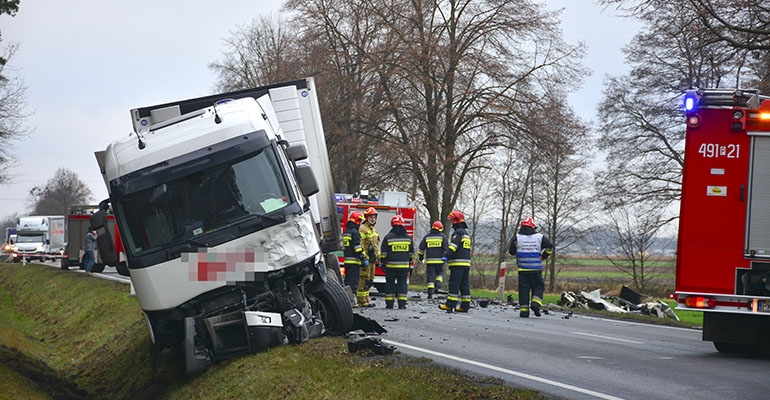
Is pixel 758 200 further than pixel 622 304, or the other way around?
pixel 622 304

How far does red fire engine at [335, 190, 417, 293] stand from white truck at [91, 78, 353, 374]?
50.9 ft

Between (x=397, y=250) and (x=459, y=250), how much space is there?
1489 millimetres

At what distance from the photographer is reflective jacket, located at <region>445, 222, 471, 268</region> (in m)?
17.6

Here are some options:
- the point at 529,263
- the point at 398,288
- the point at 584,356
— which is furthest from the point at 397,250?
the point at 584,356

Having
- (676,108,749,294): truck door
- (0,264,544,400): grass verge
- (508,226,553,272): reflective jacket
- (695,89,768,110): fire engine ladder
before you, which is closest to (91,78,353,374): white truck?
(0,264,544,400): grass verge

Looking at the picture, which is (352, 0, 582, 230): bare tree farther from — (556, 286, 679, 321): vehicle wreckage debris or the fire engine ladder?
the fire engine ladder

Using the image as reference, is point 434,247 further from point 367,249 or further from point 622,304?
point 622,304

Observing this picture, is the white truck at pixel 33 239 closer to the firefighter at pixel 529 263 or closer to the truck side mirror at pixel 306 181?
the firefighter at pixel 529 263

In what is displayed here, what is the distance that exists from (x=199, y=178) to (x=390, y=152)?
22.5 metres

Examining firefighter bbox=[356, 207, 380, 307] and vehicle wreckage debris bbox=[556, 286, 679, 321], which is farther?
vehicle wreckage debris bbox=[556, 286, 679, 321]

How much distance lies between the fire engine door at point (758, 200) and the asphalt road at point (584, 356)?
4.43ft

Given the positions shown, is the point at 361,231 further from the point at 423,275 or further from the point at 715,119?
the point at 423,275

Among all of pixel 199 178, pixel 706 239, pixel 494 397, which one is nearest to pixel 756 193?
pixel 706 239

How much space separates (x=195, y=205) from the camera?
9.84 metres
